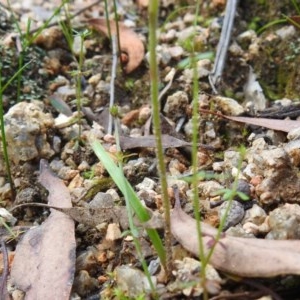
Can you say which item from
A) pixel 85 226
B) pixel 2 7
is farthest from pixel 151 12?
pixel 2 7

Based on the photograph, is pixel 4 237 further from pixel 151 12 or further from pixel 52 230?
pixel 151 12

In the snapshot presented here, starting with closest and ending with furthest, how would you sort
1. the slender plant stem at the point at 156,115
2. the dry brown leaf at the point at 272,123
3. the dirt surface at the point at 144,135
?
the slender plant stem at the point at 156,115 < the dirt surface at the point at 144,135 < the dry brown leaf at the point at 272,123

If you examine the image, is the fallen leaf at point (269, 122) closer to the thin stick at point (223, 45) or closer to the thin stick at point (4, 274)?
the thin stick at point (223, 45)

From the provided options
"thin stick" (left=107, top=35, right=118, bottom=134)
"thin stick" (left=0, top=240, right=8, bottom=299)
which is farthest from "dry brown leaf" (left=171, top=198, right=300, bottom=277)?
"thin stick" (left=107, top=35, right=118, bottom=134)

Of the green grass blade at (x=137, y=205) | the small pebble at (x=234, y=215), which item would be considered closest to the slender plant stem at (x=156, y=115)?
the green grass blade at (x=137, y=205)

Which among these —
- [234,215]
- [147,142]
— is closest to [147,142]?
[147,142]
